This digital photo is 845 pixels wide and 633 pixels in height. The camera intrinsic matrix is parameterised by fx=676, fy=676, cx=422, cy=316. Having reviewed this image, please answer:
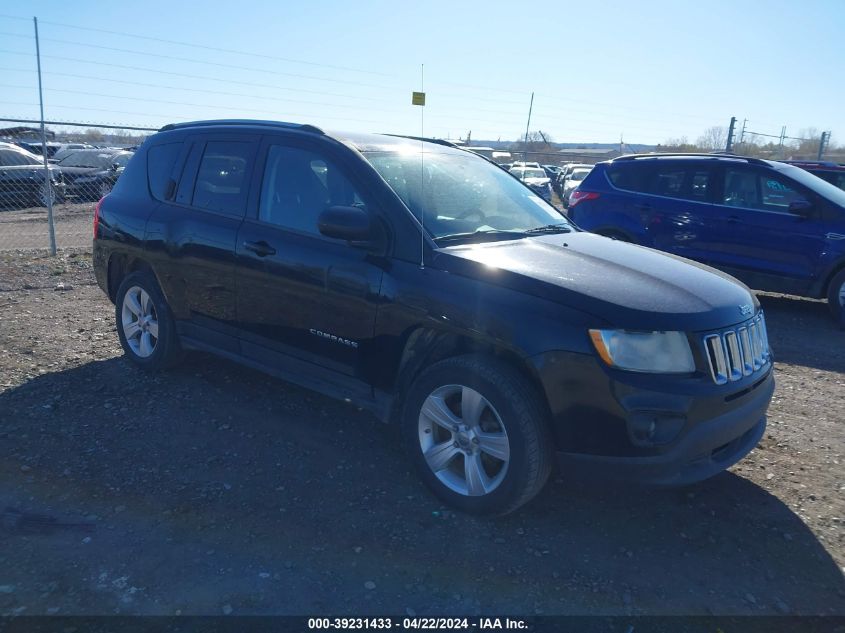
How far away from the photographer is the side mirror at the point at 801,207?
738cm

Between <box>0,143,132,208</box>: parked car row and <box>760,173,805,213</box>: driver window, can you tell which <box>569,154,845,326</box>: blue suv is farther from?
<box>0,143,132,208</box>: parked car row

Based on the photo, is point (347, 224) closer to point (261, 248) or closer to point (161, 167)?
point (261, 248)

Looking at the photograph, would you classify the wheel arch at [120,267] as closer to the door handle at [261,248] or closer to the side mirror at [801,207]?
the door handle at [261,248]

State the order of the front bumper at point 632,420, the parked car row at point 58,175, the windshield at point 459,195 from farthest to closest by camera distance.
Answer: the parked car row at point 58,175, the windshield at point 459,195, the front bumper at point 632,420

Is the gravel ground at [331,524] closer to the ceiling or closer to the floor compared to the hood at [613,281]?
closer to the floor

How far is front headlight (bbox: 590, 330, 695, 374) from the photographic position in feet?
9.78

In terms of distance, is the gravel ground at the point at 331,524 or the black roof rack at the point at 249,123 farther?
the black roof rack at the point at 249,123

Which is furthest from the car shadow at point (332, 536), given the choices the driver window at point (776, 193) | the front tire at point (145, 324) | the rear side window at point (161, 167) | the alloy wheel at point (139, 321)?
the driver window at point (776, 193)

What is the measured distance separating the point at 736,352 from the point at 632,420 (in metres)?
0.72

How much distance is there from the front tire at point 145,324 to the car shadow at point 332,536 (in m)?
0.76

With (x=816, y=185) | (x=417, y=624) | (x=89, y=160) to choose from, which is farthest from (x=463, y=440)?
(x=89, y=160)

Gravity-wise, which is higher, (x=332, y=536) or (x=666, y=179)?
(x=666, y=179)

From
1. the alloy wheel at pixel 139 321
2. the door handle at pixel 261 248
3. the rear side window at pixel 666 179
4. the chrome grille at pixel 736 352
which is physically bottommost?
the alloy wheel at pixel 139 321

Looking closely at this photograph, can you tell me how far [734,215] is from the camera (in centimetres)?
783
